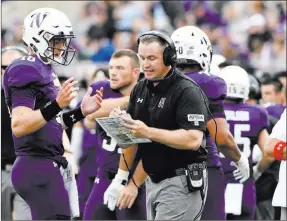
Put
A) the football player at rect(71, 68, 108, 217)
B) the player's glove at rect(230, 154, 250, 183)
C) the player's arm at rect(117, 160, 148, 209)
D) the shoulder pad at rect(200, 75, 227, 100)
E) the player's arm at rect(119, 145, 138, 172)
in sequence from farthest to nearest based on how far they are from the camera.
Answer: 1. the football player at rect(71, 68, 108, 217)
2. the player's glove at rect(230, 154, 250, 183)
3. the shoulder pad at rect(200, 75, 227, 100)
4. the player's arm at rect(119, 145, 138, 172)
5. the player's arm at rect(117, 160, 148, 209)

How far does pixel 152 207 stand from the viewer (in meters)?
6.51

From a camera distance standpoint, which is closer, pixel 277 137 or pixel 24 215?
pixel 277 137

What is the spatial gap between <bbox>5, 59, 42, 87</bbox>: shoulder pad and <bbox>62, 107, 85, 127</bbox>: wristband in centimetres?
39

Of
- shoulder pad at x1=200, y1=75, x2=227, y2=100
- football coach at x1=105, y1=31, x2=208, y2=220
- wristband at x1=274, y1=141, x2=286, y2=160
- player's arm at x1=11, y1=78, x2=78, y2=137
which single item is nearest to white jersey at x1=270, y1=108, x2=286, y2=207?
wristband at x1=274, y1=141, x2=286, y2=160

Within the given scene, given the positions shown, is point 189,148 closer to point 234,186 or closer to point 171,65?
point 171,65

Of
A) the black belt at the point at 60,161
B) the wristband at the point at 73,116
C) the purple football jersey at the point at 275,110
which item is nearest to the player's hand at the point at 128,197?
the black belt at the point at 60,161

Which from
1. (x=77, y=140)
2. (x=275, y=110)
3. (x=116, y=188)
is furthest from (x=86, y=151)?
(x=116, y=188)

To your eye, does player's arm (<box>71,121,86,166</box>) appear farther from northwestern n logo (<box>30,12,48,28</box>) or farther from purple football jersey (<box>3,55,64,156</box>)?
northwestern n logo (<box>30,12,48,28</box>)

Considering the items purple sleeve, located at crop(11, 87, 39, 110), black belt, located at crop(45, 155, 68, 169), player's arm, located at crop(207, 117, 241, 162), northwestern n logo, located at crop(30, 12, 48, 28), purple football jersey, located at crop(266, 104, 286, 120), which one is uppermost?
northwestern n logo, located at crop(30, 12, 48, 28)

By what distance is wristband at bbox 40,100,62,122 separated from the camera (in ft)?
20.4

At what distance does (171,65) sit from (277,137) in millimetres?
1224

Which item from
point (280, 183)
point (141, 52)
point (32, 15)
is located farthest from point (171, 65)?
point (280, 183)

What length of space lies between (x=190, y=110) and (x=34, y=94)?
1081mm

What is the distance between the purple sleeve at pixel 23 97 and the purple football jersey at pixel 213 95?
4.84 ft
